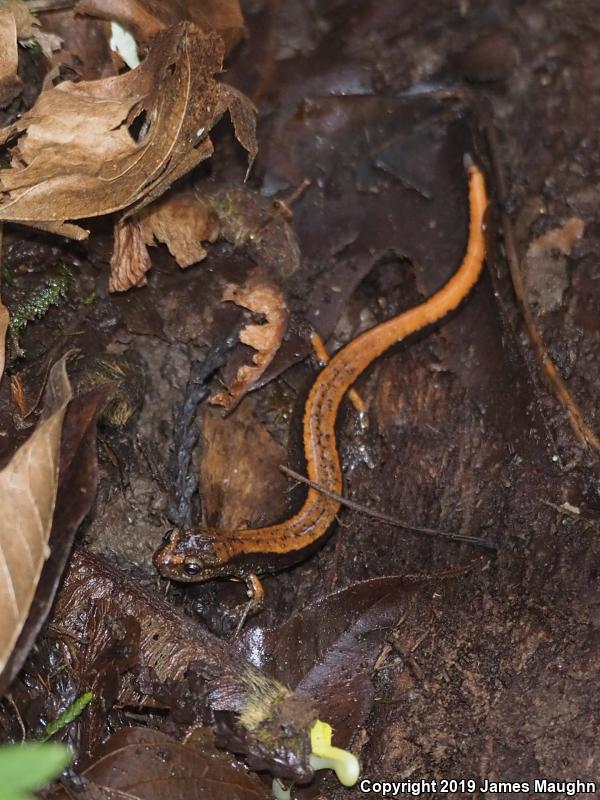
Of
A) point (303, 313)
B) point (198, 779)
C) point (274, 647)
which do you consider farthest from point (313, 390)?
point (198, 779)

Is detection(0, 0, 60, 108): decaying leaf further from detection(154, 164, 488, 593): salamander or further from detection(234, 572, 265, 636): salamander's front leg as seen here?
detection(234, 572, 265, 636): salamander's front leg

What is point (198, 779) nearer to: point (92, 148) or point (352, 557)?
point (352, 557)

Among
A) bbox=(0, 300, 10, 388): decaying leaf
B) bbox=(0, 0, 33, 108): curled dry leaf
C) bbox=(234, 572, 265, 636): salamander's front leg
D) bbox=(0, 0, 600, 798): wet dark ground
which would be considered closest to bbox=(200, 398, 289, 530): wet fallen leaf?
bbox=(0, 0, 600, 798): wet dark ground

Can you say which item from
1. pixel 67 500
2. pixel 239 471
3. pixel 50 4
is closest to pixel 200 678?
pixel 67 500

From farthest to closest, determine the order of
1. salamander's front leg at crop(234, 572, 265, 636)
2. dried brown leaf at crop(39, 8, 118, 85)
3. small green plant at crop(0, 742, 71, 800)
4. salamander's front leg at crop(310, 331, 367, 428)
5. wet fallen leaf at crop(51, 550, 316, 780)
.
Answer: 1. salamander's front leg at crop(310, 331, 367, 428)
2. dried brown leaf at crop(39, 8, 118, 85)
3. salamander's front leg at crop(234, 572, 265, 636)
4. wet fallen leaf at crop(51, 550, 316, 780)
5. small green plant at crop(0, 742, 71, 800)

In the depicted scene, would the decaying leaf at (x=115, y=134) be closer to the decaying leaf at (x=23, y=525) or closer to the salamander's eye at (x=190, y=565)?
the decaying leaf at (x=23, y=525)

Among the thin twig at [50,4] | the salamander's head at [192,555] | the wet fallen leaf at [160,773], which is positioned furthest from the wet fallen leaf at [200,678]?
the thin twig at [50,4]

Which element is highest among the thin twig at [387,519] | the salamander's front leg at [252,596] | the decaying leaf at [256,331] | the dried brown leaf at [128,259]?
the dried brown leaf at [128,259]
